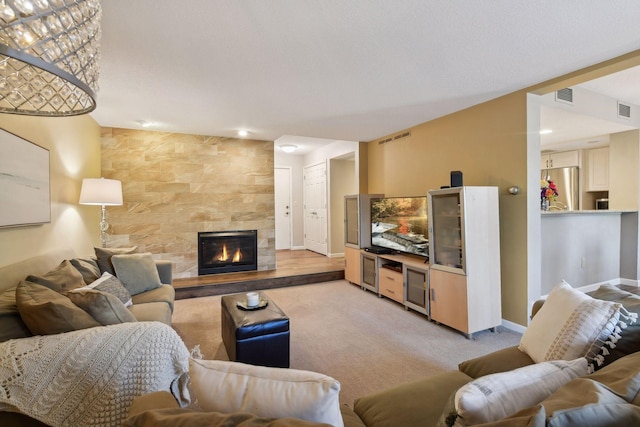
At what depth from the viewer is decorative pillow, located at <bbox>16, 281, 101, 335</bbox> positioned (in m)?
1.30

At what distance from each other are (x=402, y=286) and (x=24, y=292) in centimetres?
339

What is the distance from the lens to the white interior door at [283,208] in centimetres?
732

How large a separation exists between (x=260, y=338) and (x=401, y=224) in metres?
2.54

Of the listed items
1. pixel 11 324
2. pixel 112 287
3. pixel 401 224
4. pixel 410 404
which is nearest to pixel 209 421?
pixel 410 404

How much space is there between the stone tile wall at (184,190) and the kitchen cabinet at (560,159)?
5.76 m

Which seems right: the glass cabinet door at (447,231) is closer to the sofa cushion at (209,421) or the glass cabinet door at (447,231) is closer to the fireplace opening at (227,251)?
the sofa cushion at (209,421)

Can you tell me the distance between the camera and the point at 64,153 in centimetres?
300

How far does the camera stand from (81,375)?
1.18 m

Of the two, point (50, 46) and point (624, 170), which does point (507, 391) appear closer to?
point (50, 46)

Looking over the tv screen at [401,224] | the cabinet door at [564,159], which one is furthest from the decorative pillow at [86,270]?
the cabinet door at [564,159]

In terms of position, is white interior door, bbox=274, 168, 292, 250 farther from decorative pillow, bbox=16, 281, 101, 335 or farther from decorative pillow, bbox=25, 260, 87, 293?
decorative pillow, bbox=16, 281, 101, 335

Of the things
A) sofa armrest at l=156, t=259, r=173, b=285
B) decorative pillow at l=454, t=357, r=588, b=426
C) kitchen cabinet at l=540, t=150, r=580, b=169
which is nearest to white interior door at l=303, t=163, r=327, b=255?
sofa armrest at l=156, t=259, r=173, b=285

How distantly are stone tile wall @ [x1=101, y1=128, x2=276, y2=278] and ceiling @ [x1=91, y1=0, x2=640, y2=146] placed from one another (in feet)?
3.67

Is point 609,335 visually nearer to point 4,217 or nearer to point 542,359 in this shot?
point 542,359
